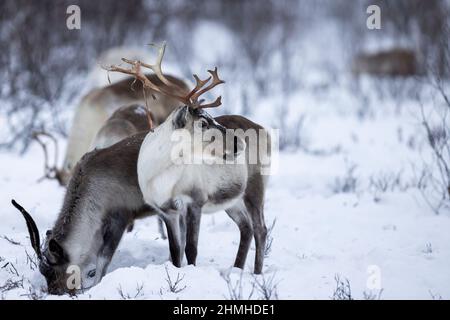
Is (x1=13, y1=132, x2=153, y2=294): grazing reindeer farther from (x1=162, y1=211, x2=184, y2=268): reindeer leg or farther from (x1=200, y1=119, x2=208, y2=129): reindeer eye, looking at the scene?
(x1=200, y1=119, x2=208, y2=129): reindeer eye

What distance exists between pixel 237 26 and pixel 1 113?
10.4 m

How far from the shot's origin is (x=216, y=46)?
18.7 meters

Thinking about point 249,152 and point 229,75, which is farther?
point 229,75

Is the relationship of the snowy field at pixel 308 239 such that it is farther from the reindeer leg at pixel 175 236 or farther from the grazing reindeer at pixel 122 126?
the grazing reindeer at pixel 122 126

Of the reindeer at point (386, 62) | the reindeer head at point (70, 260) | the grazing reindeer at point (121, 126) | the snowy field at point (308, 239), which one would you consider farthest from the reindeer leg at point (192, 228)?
the reindeer at point (386, 62)

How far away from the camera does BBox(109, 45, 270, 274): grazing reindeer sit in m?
4.00

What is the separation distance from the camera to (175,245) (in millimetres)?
4141

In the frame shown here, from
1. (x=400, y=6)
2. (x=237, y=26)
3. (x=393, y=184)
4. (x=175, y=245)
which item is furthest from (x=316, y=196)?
(x=237, y=26)

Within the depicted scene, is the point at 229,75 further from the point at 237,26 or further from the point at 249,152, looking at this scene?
the point at 249,152

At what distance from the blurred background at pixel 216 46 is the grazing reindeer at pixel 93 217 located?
3.16 m

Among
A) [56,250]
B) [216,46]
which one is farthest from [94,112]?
[216,46]

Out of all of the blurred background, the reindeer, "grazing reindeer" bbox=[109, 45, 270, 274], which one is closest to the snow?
"grazing reindeer" bbox=[109, 45, 270, 274]

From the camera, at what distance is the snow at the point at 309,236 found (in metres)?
3.79
